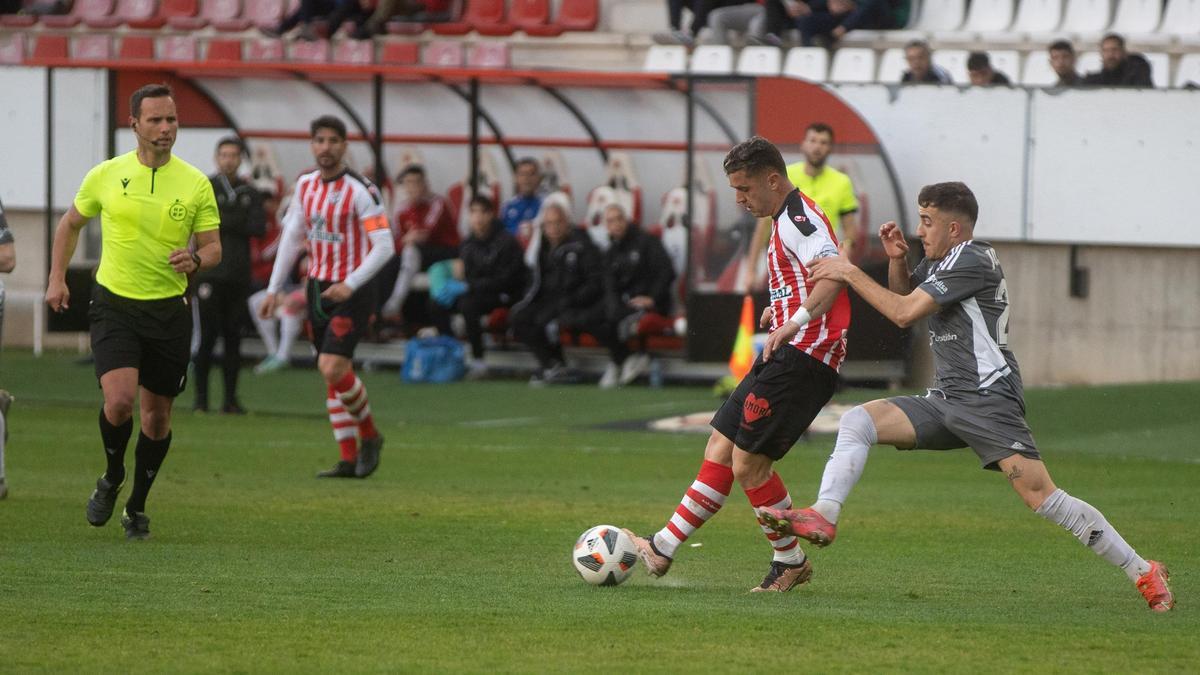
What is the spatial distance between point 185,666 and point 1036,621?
290 centimetres

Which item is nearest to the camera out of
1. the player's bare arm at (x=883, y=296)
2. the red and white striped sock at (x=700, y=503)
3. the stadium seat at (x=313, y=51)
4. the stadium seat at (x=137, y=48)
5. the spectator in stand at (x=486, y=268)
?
the player's bare arm at (x=883, y=296)

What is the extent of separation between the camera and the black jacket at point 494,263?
1797cm

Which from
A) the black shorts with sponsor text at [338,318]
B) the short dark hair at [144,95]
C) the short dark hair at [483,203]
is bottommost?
the black shorts with sponsor text at [338,318]

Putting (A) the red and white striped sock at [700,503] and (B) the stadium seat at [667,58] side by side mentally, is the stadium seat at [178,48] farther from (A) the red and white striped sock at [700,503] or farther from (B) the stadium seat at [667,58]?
(A) the red and white striped sock at [700,503]

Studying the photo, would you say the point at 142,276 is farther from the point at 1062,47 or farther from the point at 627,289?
the point at 1062,47

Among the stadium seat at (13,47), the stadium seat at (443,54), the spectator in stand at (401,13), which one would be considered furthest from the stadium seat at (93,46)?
the stadium seat at (443,54)

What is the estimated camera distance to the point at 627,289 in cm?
1741

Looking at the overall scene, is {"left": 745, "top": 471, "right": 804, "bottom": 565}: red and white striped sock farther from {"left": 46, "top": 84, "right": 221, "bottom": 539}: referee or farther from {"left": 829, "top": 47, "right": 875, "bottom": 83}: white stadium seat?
{"left": 829, "top": 47, "right": 875, "bottom": 83}: white stadium seat

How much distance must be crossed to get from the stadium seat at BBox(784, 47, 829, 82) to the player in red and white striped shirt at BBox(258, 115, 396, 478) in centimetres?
878

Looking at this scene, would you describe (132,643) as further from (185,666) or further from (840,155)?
(840,155)

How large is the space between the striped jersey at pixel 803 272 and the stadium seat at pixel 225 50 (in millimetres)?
17680

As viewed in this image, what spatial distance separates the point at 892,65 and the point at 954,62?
603mm

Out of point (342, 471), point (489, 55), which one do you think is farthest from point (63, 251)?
point (489, 55)

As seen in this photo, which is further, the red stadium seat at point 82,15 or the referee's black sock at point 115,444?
the red stadium seat at point 82,15
